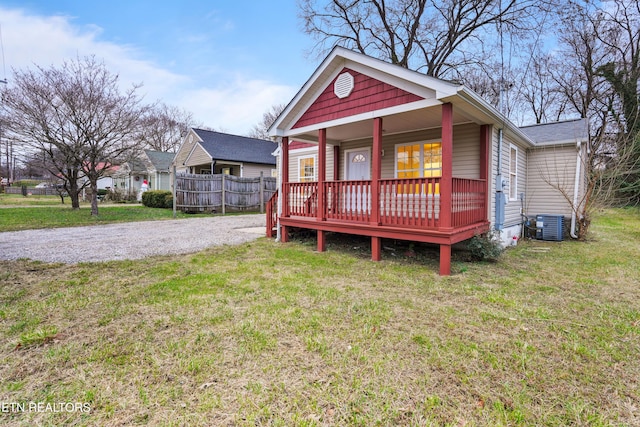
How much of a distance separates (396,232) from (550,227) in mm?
6148

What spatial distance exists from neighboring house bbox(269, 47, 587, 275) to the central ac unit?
0.56 metres

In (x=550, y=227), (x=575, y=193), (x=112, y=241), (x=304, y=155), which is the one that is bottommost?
(x=112, y=241)

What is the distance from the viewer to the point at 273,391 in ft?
6.91

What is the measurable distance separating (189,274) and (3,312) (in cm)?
207

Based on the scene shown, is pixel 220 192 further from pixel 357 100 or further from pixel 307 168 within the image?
pixel 357 100

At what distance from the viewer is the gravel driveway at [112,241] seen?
6195 millimetres

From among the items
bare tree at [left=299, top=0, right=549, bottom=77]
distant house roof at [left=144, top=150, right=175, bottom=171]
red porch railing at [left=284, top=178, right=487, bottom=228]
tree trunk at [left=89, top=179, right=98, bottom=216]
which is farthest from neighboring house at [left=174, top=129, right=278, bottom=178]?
red porch railing at [left=284, top=178, right=487, bottom=228]

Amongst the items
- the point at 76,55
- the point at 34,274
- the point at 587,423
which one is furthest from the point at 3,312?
the point at 76,55

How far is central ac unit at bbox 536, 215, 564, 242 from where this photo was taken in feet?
28.9

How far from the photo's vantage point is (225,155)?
757 inches

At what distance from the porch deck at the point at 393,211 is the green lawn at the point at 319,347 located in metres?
0.85

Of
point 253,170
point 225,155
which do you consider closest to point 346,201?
point 225,155

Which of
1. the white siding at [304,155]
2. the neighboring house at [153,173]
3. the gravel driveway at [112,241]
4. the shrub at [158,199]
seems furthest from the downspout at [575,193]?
the neighboring house at [153,173]

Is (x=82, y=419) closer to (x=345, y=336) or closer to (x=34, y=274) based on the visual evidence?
(x=345, y=336)
